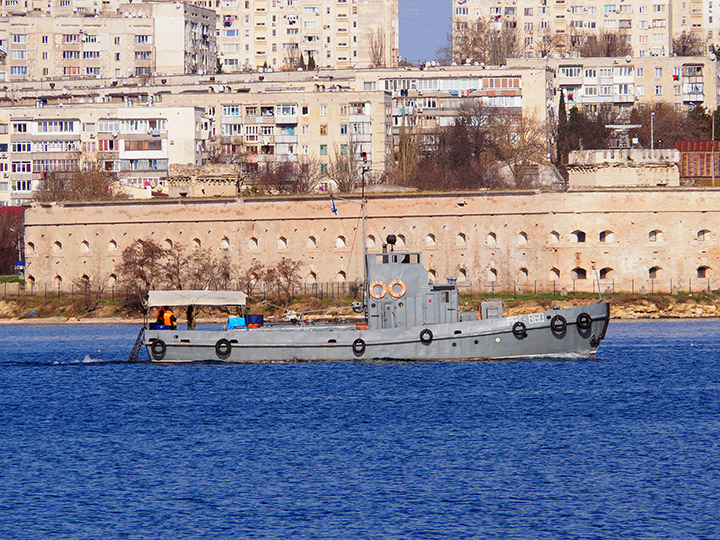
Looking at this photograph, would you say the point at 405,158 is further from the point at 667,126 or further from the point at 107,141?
the point at 667,126

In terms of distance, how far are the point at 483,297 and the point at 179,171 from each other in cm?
2006

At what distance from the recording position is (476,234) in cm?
7481

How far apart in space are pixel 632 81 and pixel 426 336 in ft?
264

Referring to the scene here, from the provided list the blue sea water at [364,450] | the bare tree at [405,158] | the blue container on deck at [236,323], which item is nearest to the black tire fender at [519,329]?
the blue sea water at [364,450]

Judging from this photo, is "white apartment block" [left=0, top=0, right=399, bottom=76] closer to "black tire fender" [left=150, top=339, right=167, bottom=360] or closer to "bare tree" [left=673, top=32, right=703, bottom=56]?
"bare tree" [left=673, top=32, right=703, bottom=56]

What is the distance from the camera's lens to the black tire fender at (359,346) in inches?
1702

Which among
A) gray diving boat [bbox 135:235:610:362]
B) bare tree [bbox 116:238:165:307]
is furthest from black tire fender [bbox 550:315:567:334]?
bare tree [bbox 116:238:165:307]

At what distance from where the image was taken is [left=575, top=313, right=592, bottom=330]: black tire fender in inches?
1722

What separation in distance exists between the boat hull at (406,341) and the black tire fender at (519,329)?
0.5 inches

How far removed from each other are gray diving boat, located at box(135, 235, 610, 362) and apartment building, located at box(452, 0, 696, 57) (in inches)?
4080

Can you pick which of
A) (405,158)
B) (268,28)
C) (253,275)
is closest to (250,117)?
(405,158)

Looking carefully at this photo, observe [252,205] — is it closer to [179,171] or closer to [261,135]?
[179,171]

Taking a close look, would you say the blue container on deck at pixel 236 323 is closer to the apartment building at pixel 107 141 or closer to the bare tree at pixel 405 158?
the bare tree at pixel 405 158

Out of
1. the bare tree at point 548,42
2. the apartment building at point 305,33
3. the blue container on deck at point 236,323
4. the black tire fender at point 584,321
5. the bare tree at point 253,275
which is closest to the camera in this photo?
the black tire fender at point 584,321
